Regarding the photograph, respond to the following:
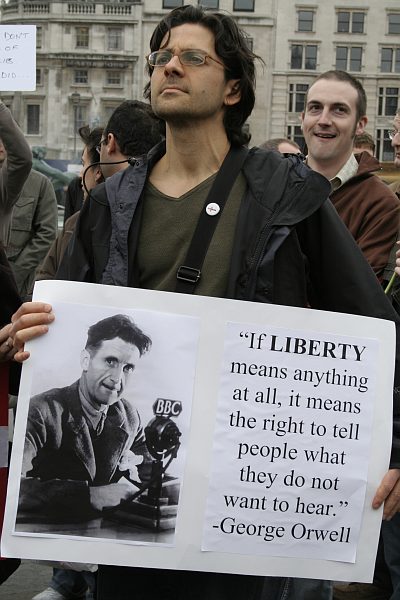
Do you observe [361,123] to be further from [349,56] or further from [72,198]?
[349,56]

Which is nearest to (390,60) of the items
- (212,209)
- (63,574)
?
(63,574)

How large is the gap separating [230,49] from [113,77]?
3149 inches

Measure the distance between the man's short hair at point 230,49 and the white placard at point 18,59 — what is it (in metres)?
3.43

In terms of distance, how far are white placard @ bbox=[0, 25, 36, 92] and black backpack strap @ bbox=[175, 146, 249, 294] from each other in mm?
3640

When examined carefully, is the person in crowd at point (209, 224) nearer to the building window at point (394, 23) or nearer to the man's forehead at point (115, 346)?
the man's forehead at point (115, 346)

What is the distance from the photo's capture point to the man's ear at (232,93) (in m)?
2.83

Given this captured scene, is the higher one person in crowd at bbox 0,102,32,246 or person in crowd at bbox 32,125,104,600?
person in crowd at bbox 0,102,32,246

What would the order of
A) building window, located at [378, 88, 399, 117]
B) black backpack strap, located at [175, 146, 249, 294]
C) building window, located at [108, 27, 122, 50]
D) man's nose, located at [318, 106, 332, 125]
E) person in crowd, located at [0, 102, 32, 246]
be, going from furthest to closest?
building window, located at [108, 27, 122, 50] < building window, located at [378, 88, 399, 117] < person in crowd, located at [0, 102, 32, 246] < man's nose, located at [318, 106, 332, 125] < black backpack strap, located at [175, 146, 249, 294]

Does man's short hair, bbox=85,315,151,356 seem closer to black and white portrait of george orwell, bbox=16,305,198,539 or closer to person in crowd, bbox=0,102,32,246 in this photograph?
black and white portrait of george orwell, bbox=16,305,198,539

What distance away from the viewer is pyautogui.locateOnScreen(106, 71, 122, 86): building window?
80.9 meters

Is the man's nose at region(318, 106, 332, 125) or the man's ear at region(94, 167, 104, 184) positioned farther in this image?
the man's ear at region(94, 167, 104, 184)

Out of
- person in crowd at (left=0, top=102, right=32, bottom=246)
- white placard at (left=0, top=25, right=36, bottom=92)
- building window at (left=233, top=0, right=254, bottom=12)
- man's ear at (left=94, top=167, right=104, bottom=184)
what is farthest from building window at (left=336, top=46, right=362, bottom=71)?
man's ear at (left=94, top=167, right=104, bottom=184)

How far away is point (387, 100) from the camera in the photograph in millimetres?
78375

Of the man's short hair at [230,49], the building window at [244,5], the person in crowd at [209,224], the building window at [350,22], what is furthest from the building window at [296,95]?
the person in crowd at [209,224]
